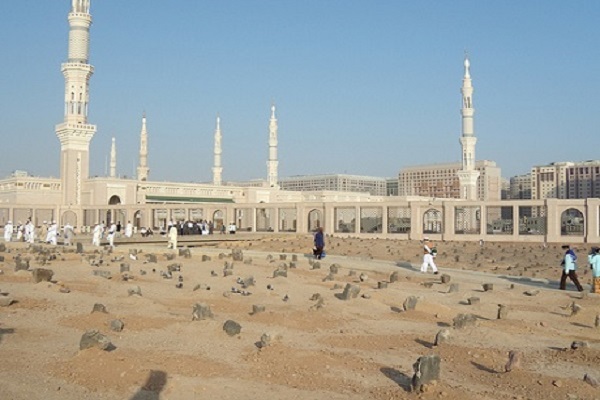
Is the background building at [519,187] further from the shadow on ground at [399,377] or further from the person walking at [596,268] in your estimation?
the shadow on ground at [399,377]

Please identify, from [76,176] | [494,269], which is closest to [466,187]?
[76,176]

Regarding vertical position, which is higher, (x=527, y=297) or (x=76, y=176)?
(x=76, y=176)

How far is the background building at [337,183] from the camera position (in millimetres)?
147750

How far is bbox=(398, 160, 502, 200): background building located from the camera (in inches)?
5303

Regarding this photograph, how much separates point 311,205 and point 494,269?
24761mm

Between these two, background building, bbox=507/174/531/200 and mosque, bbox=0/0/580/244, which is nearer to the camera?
mosque, bbox=0/0/580/244

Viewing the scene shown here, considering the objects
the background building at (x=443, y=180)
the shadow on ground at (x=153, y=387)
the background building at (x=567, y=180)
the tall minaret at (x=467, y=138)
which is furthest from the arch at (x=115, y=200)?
the background building at (x=567, y=180)

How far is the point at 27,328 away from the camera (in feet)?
29.9

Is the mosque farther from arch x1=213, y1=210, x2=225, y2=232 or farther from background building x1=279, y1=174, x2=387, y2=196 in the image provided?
background building x1=279, y1=174, x2=387, y2=196

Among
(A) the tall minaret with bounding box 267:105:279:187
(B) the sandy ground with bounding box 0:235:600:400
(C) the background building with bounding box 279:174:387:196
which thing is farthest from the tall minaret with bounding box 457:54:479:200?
(C) the background building with bounding box 279:174:387:196

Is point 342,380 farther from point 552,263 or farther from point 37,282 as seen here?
point 552,263

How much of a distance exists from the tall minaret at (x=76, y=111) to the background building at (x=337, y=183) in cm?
8484

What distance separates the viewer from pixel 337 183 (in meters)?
147

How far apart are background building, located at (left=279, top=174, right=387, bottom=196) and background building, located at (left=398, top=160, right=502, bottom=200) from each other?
905 cm
